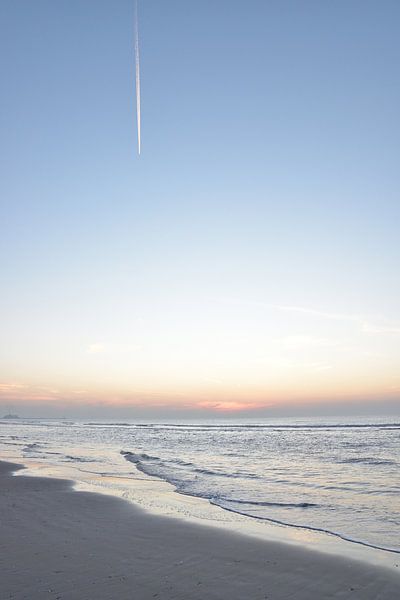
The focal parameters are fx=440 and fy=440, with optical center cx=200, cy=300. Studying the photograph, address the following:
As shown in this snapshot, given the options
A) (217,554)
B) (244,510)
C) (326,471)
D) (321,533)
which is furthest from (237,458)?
(217,554)

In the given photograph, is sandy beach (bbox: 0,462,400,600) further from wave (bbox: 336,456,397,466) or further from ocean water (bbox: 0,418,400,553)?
wave (bbox: 336,456,397,466)

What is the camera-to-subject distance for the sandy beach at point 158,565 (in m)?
6.86

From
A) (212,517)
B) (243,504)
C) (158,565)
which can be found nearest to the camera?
(158,565)

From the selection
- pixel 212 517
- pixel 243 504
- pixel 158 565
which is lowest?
pixel 243 504

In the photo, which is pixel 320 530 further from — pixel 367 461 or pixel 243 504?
pixel 367 461

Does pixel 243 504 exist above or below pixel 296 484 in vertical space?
above

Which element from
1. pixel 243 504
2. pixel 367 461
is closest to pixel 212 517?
pixel 243 504

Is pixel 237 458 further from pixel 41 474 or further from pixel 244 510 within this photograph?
pixel 244 510

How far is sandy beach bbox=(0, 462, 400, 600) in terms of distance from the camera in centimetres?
686

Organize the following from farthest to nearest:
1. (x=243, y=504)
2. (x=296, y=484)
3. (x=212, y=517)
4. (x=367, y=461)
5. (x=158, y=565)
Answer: (x=367, y=461) → (x=296, y=484) → (x=243, y=504) → (x=212, y=517) → (x=158, y=565)

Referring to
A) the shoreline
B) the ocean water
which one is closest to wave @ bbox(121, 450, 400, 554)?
the ocean water

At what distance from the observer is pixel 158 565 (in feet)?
26.8

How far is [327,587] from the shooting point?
23.6 feet

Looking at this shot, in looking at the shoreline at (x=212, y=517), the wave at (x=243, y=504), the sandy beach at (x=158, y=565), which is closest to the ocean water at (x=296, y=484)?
the wave at (x=243, y=504)
